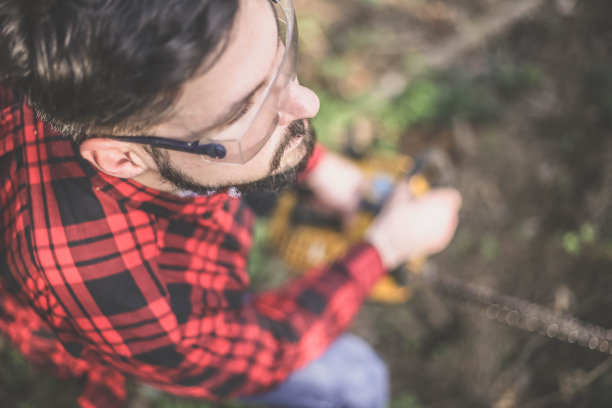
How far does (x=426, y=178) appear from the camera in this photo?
2.41 m

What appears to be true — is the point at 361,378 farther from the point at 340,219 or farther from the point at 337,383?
the point at 340,219

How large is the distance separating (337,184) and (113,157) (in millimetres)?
1354

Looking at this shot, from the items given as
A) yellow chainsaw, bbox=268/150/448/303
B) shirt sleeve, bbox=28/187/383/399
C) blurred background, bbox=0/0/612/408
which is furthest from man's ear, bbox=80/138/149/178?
blurred background, bbox=0/0/612/408

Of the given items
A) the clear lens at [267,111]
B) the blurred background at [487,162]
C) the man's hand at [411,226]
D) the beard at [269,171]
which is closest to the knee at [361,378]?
the man's hand at [411,226]

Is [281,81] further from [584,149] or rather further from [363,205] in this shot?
[584,149]

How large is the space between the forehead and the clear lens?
0.05 m

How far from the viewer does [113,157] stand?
1180 mm

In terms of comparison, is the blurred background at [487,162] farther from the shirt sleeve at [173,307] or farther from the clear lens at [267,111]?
the clear lens at [267,111]

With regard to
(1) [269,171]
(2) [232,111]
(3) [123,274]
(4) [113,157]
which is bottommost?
(3) [123,274]

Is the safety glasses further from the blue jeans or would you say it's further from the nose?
the blue jeans

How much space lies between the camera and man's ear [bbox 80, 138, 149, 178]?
1.13 meters

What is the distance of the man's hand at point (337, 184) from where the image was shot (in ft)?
7.55

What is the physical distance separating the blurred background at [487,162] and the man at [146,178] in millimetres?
1336

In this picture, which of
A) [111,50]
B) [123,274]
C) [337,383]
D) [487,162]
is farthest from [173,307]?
[487,162]
